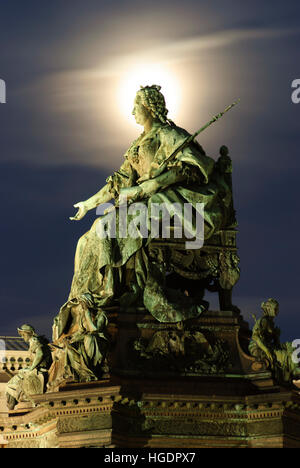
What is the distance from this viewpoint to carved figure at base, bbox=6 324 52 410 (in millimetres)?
32094

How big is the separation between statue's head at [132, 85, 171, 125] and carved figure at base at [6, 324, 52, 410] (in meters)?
5.05

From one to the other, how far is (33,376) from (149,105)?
6072 mm

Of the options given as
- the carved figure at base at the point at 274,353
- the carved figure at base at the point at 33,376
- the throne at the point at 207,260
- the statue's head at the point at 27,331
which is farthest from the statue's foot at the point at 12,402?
the carved figure at base at the point at 274,353

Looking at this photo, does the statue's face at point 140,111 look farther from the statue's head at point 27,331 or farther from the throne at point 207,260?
the statue's head at point 27,331

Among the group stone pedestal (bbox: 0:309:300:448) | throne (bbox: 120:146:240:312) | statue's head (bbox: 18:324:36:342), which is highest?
throne (bbox: 120:146:240:312)

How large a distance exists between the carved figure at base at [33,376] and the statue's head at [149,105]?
5.05m

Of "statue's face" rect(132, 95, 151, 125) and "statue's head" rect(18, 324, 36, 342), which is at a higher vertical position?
"statue's face" rect(132, 95, 151, 125)

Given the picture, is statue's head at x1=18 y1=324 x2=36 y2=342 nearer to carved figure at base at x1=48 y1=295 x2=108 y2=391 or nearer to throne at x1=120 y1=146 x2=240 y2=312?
carved figure at base at x1=48 y1=295 x2=108 y2=391

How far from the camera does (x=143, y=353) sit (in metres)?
30.7

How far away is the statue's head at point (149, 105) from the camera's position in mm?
33031

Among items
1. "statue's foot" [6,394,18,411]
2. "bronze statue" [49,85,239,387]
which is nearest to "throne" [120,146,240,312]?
"bronze statue" [49,85,239,387]

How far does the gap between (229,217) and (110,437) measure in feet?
18.5
